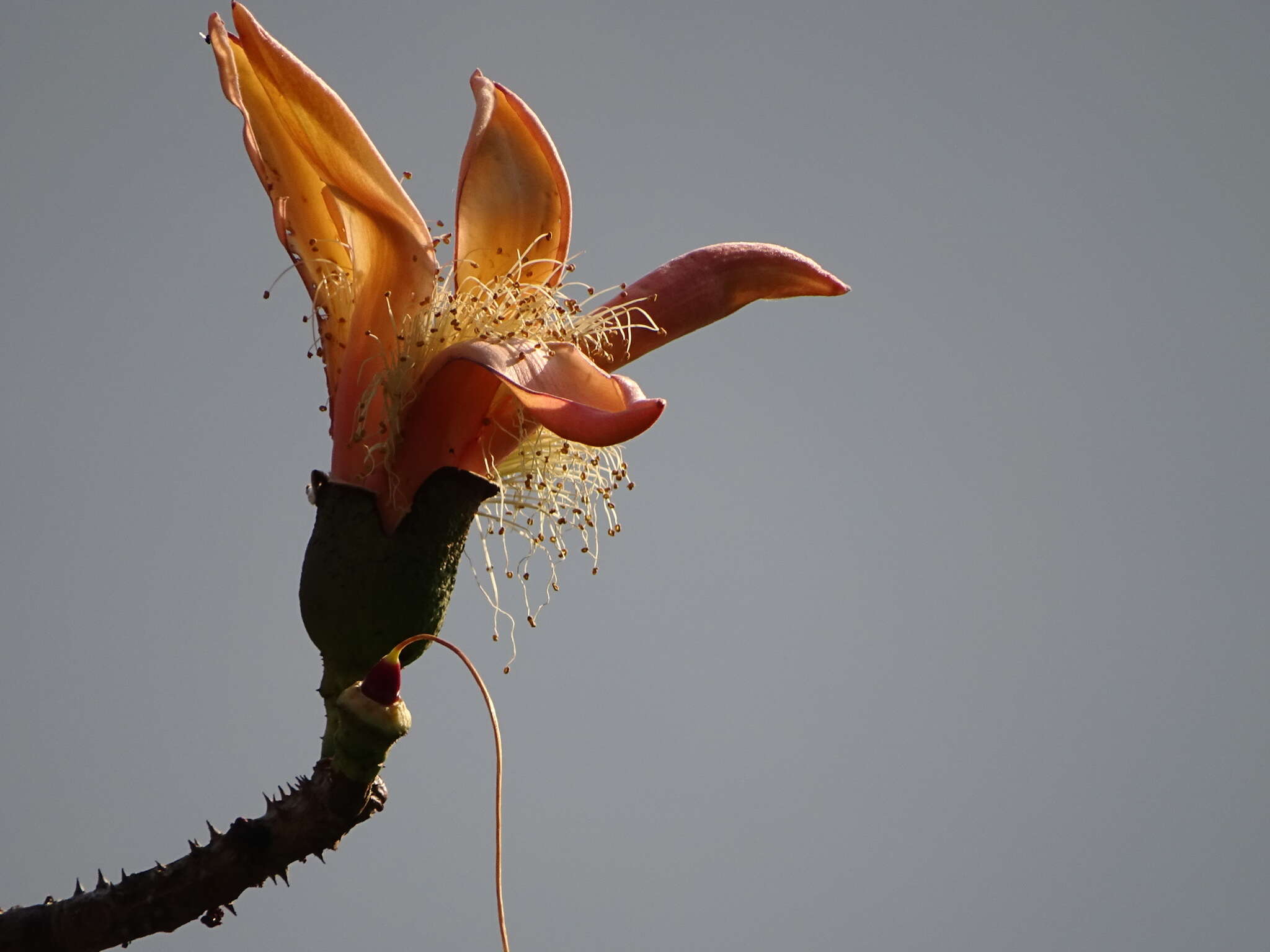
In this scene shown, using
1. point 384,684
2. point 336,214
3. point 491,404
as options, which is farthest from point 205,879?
point 336,214

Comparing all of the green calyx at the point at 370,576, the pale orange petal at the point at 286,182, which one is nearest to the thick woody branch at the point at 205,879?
the green calyx at the point at 370,576

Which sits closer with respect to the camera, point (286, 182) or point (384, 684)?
point (384, 684)

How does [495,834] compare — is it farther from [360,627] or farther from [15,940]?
[15,940]

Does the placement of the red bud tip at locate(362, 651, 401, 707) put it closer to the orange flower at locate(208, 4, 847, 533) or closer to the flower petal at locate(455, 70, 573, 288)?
the orange flower at locate(208, 4, 847, 533)

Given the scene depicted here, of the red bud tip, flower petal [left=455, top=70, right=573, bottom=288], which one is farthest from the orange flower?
the red bud tip

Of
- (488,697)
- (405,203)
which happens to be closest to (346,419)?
(405,203)

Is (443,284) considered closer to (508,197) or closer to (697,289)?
(508,197)

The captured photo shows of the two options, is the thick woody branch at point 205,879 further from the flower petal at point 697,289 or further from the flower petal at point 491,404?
the flower petal at point 697,289

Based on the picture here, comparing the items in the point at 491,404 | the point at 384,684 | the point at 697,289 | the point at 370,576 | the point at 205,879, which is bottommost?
the point at 205,879
